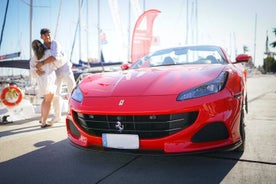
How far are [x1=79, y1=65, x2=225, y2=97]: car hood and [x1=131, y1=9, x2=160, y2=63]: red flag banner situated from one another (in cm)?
1059

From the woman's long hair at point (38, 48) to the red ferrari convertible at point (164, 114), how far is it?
194 cm

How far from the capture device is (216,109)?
1.96 meters

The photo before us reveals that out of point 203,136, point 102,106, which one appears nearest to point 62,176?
point 102,106

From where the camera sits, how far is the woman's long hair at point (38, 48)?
12.9 feet

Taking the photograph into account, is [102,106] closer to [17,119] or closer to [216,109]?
[216,109]

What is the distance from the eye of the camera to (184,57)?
3506 millimetres

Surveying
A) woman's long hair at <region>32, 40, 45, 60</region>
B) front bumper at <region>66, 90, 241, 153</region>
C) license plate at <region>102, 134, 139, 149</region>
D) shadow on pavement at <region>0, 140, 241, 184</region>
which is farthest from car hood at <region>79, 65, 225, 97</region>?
woman's long hair at <region>32, 40, 45, 60</region>

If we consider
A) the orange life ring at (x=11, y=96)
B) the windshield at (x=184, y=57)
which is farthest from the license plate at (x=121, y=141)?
the orange life ring at (x=11, y=96)

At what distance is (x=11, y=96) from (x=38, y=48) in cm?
154

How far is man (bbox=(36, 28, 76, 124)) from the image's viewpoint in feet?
13.1

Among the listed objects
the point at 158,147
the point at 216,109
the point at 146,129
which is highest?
the point at 216,109

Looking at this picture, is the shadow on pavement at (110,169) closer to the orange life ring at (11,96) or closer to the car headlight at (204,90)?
the car headlight at (204,90)

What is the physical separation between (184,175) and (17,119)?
3.94m

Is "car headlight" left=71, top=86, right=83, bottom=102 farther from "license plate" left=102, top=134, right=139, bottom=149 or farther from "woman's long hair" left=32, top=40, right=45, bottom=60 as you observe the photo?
"woman's long hair" left=32, top=40, right=45, bottom=60
